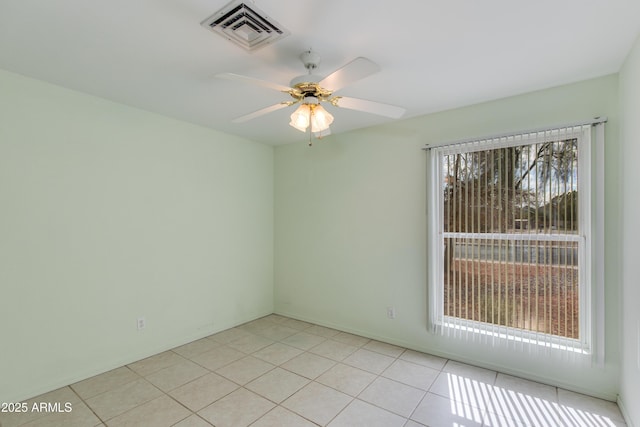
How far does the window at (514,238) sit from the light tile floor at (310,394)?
477 mm

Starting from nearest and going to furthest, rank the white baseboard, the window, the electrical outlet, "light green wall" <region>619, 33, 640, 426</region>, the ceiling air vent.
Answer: the ceiling air vent, "light green wall" <region>619, 33, 640, 426</region>, the white baseboard, the window, the electrical outlet

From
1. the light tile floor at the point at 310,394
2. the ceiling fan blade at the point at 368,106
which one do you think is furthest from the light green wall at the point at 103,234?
the ceiling fan blade at the point at 368,106

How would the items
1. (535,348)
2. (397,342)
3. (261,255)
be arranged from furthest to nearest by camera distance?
(261,255) < (397,342) < (535,348)

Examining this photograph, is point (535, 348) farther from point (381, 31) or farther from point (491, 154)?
point (381, 31)

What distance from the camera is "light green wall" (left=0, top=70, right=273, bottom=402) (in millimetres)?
2303

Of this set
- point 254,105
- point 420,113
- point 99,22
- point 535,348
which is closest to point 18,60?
point 99,22

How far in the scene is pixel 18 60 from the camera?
211cm

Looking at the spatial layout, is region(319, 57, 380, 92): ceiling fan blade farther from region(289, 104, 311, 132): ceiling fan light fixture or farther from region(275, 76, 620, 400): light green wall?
region(275, 76, 620, 400): light green wall

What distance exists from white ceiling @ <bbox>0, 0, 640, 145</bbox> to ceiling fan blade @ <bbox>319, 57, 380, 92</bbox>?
270 millimetres

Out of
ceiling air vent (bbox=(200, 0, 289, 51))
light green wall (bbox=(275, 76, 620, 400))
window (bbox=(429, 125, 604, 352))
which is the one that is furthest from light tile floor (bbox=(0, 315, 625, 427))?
ceiling air vent (bbox=(200, 0, 289, 51))

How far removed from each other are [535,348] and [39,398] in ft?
13.0

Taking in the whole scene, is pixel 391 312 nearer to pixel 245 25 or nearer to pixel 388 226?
pixel 388 226

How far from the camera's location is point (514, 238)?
2641 millimetres

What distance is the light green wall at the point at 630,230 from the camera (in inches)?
73.9
